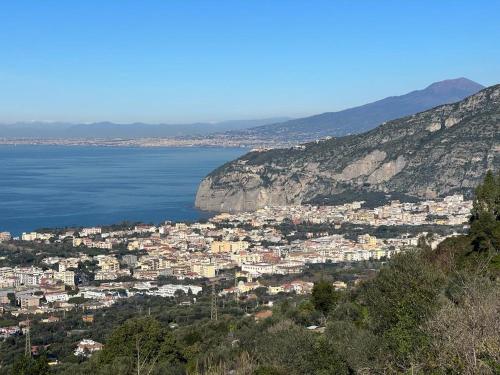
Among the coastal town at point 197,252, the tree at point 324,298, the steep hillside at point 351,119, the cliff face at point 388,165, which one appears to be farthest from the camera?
the steep hillside at point 351,119

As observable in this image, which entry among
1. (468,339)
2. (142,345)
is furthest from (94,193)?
(468,339)

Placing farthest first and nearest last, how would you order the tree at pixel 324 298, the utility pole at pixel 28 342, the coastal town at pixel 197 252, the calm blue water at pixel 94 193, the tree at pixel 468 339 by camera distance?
the calm blue water at pixel 94 193 < the coastal town at pixel 197 252 < the utility pole at pixel 28 342 < the tree at pixel 324 298 < the tree at pixel 468 339

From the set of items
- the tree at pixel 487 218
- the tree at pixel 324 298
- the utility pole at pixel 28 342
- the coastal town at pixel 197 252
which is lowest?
the coastal town at pixel 197 252

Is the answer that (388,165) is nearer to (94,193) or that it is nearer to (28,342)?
(94,193)

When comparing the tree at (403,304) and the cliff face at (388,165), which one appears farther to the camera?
the cliff face at (388,165)

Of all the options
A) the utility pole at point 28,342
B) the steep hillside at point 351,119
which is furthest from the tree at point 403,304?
the steep hillside at point 351,119

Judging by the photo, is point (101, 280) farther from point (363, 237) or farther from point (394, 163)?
point (394, 163)

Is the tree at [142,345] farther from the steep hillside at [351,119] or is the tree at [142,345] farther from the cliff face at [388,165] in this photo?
the steep hillside at [351,119]

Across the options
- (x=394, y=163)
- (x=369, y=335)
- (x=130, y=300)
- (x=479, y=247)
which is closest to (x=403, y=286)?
(x=369, y=335)
